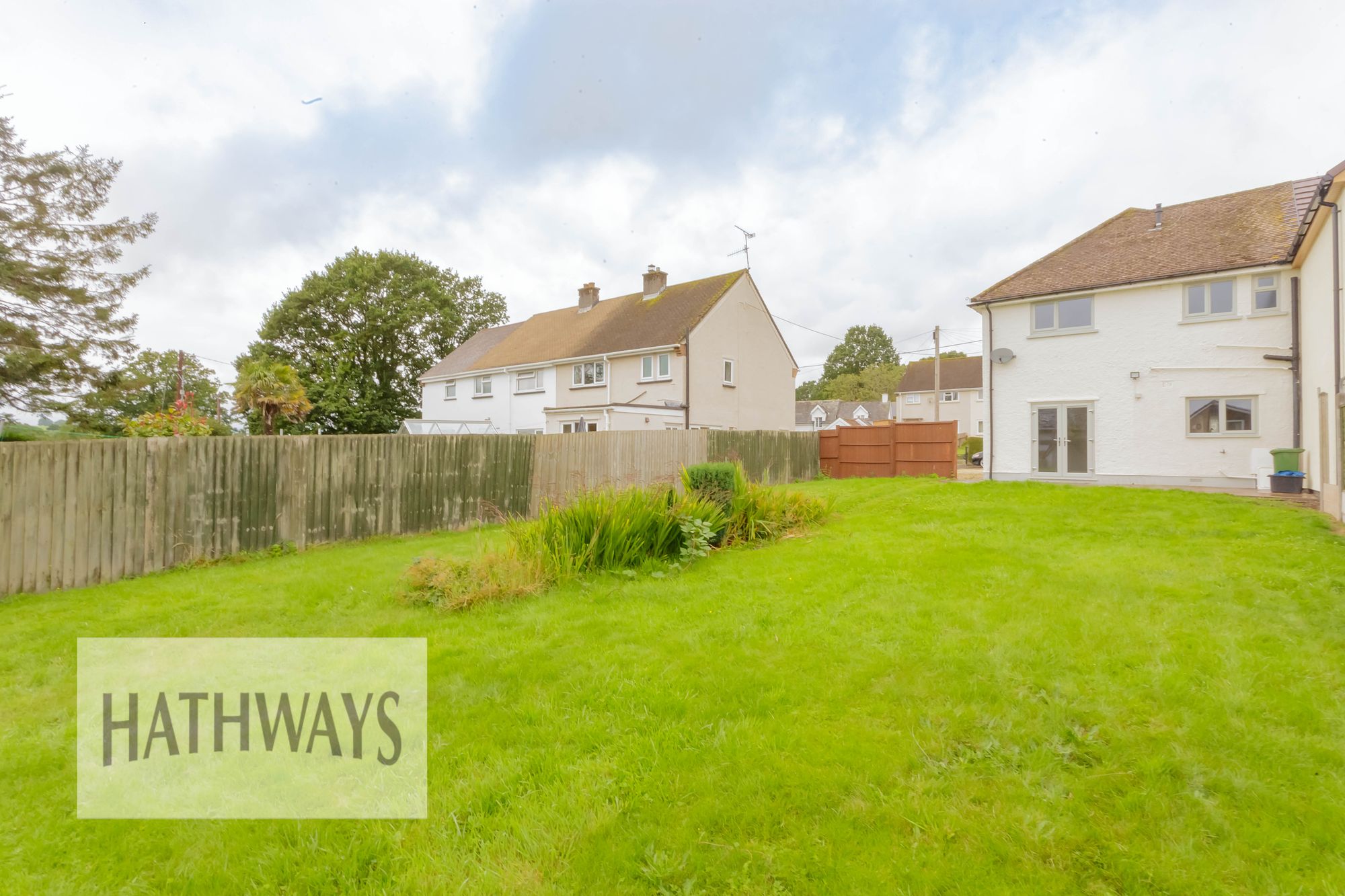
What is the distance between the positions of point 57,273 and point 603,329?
16968 mm

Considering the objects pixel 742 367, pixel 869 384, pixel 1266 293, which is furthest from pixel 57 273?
pixel 869 384

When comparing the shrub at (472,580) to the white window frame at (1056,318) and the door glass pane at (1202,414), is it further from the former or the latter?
the door glass pane at (1202,414)

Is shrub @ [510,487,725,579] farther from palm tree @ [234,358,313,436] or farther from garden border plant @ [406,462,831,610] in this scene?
palm tree @ [234,358,313,436]

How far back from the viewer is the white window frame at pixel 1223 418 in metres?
13.2

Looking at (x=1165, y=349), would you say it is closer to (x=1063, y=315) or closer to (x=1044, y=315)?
(x=1063, y=315)

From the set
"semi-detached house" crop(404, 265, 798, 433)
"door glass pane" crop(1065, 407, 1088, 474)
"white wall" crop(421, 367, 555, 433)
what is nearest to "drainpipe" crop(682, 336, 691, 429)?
"semi-detached house" crop(404, 265, 798, 433)

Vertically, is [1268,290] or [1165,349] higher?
[1268,290]

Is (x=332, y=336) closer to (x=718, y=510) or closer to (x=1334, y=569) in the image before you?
(x=718, y=510)

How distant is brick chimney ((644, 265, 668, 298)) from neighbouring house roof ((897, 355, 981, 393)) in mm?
29253

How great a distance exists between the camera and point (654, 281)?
90.5ft

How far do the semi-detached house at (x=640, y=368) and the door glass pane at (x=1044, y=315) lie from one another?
10893mm

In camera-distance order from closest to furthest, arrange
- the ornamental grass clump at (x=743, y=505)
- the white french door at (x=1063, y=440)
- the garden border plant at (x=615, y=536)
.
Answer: the garden border plant at (x=615, y=536) → the ornamental grass clump at (x=743, y=505) → the white french door at (x=1063, y=440)

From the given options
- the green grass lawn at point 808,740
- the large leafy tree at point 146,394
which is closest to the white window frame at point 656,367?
the large leafy tree at point 146,394

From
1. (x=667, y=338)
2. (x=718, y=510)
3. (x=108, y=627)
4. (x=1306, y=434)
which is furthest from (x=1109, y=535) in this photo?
(x=667, y=338)
